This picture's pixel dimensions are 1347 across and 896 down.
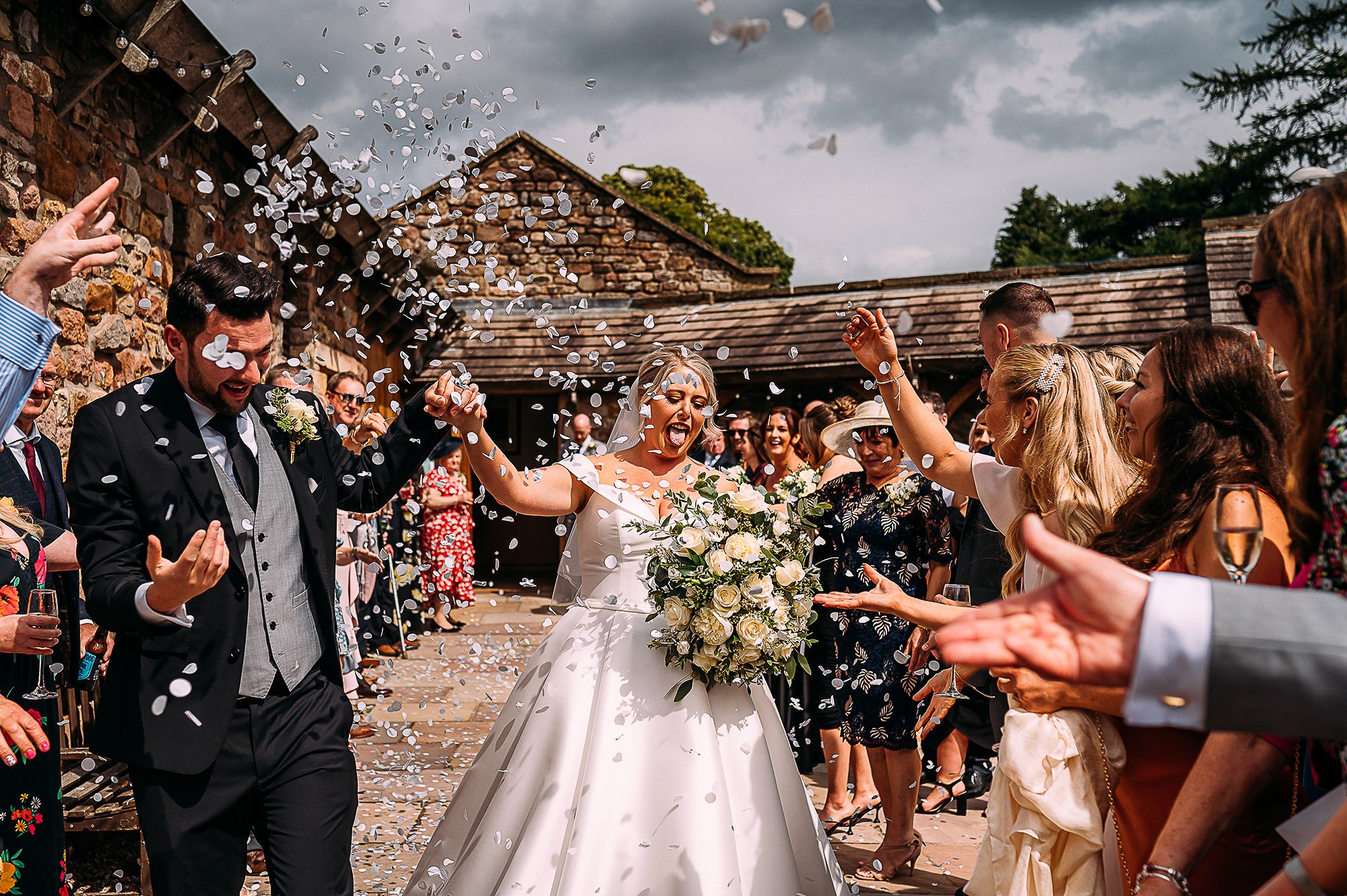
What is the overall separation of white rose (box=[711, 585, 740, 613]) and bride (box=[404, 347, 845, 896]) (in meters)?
0.34

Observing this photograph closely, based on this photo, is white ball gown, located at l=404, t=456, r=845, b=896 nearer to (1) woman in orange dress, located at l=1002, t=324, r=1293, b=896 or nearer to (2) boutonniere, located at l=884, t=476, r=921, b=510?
(1) woman in orange dress, located at l=1002, t=324, r=1293, b=896

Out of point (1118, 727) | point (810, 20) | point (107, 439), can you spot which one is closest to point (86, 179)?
point (107, 439)

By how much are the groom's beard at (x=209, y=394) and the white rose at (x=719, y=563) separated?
5.06ft

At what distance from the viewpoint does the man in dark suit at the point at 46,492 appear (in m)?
3.03

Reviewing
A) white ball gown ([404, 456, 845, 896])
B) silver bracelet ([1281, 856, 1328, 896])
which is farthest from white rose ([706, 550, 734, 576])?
silver bracelet ([1281, 856, 1328, 896])

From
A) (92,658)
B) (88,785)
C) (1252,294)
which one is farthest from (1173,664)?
(88,785)

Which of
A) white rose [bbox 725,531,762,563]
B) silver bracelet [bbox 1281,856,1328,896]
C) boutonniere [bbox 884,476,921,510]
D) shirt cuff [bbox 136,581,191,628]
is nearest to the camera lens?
silver bracelet [bbox 1281,856,1328,896]

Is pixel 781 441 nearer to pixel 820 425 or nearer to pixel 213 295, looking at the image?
pixel 820 425

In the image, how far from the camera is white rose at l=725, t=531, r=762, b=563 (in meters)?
3.24

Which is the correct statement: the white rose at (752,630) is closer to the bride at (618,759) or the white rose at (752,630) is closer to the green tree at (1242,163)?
the bride at (618,759)

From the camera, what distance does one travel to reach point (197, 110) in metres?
5.32

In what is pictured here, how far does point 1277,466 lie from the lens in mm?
2029

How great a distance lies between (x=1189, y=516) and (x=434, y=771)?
4.51 metres

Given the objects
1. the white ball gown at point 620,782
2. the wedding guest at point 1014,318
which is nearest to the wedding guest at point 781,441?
the wedding guest at point 1014,318
